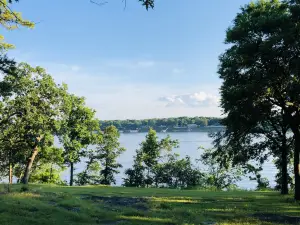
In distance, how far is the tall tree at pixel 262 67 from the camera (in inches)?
671

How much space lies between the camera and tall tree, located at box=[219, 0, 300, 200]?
1705 cm

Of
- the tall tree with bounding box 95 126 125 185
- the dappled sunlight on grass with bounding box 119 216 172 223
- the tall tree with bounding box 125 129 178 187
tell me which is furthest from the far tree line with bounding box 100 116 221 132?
the dappled sunlight on grass with bounding box 119 216 172 223

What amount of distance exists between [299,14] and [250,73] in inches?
163

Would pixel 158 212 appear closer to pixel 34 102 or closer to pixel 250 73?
pixel 250 73

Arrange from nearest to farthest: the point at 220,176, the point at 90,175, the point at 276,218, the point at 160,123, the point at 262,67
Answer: the point at 276,218, the point at 262,67, the point at 90,175, the point at 220,176, the point at 160,123

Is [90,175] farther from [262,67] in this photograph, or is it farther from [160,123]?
[160,123]

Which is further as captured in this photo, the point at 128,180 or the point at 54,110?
the point at 128,180

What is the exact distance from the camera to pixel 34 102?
35562 mm

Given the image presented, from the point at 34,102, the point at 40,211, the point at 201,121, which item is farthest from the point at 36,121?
the point at 201,121

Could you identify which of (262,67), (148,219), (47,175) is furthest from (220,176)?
(148,219)

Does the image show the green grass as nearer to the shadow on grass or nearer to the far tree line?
the shadow on grass

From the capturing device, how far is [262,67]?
18.6 m

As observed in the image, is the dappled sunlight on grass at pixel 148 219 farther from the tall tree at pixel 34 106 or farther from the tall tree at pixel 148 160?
the tall tree at pixel 148 160

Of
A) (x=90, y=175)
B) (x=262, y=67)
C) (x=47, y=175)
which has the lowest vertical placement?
(x=90, y=175)
